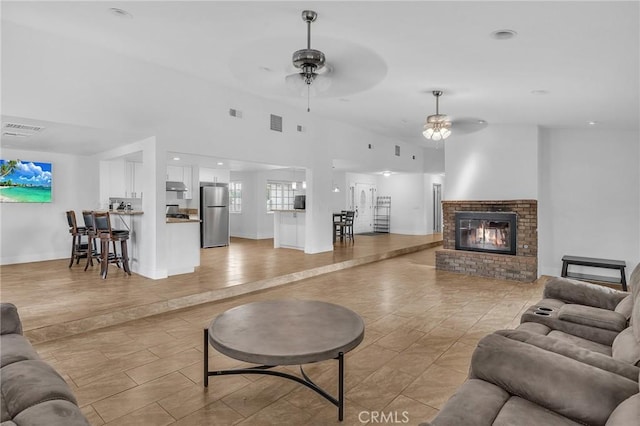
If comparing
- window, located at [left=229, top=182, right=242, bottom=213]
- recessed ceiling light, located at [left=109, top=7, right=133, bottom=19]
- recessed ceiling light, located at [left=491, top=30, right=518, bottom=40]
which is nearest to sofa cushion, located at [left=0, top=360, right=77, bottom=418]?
recessed ceiling light, located at [left=109, top=7, right=133, bottom=19]

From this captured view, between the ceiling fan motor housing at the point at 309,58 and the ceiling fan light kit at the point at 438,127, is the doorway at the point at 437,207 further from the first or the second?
the ceiling fan motor housing at the point at 309,58

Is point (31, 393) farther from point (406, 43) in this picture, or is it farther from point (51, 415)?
point (406, 43)

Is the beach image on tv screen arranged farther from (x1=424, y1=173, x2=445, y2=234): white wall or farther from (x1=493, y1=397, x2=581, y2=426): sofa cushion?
(x1=424, y1=173, x2=445, y2=234): white wall

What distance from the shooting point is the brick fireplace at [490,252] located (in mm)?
6391

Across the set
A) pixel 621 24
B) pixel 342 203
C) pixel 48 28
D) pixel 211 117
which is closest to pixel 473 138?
pixel 621 24

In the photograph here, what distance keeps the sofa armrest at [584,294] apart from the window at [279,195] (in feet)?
29.3

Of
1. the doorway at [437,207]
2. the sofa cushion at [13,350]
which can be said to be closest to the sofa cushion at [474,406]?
the sofa cushion at [13,350]

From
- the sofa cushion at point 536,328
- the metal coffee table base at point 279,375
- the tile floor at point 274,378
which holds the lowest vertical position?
the tile floor at point 274,378

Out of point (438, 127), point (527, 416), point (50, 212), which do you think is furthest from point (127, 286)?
point (527, 416)

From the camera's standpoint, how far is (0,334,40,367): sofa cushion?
6.31 feet

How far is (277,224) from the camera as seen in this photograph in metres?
9.30

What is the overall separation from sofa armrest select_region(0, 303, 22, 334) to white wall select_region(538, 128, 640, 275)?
7371mm

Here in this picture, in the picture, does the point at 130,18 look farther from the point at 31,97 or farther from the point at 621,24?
the point at 621,24

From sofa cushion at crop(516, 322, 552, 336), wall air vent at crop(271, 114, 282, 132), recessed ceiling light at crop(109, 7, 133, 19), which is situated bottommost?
sofa cushion at crop(516, 322, 552, 336)
